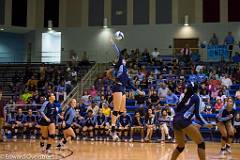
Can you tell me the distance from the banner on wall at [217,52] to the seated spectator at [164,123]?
28.2 ft

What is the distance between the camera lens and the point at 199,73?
78.7 ft

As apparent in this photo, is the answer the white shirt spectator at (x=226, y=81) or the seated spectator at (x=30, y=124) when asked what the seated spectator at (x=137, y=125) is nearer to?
the seated spectator at (x=30, y=124)

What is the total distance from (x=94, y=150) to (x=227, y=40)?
51.4 feet

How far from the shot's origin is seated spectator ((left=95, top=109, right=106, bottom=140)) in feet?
66.5

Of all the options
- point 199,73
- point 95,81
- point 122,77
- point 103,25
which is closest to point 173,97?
point 199,73

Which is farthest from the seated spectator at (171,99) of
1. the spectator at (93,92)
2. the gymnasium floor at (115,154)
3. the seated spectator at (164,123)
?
the spectator at (93,92)

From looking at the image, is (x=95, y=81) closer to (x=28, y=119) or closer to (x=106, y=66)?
(x=106, y=66)

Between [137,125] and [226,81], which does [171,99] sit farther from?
[226,81]

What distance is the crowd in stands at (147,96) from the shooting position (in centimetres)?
1989

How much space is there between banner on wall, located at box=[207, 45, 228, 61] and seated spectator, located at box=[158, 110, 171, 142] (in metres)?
8.58

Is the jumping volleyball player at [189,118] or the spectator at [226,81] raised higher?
the spectator at [226,81]

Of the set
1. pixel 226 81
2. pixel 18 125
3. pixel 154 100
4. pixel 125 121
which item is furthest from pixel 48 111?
pixel 226 81

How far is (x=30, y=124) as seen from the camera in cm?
2122

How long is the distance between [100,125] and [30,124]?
11.7ft
